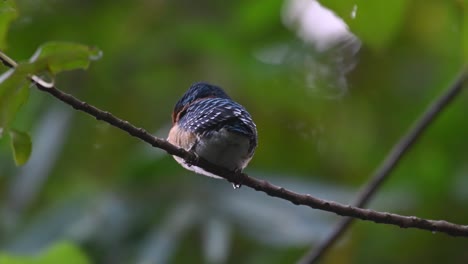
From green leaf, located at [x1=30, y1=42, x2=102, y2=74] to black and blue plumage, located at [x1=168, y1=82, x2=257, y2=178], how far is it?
778 millimetres

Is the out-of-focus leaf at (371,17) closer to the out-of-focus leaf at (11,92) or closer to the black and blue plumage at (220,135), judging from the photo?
the black and blue plumage at (220,135)

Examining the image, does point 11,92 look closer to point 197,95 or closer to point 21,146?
point 21,146

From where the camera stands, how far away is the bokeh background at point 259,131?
14.2ft

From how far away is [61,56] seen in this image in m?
1.71

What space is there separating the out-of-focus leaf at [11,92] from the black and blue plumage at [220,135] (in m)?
0.86

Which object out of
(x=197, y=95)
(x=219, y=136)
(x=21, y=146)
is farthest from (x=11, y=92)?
(x=197, y=95)

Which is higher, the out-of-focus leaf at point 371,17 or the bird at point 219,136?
the out-of-focus leaf at point 371,17

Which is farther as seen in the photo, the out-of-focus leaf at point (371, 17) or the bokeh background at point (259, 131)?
the bokeh background at point (259, 131)

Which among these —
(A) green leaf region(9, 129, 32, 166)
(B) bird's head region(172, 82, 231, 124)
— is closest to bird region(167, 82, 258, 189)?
(B) bird's head region(172, 82, 231, 124)

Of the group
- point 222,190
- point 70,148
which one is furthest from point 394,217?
point 70,148

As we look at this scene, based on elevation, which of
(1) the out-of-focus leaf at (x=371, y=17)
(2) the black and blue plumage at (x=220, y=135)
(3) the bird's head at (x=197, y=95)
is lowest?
(3) the bird's head at (x=197, y=95)

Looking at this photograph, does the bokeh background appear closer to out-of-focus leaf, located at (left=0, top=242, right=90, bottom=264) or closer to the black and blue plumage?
out-of-focus leaf, located at (left=0, top=242, right=90, bottom=264)

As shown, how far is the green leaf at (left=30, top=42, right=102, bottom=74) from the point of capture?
1683 mm

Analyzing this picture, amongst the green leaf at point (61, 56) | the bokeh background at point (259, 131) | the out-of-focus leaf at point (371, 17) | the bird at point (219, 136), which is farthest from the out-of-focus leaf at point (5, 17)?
the bokeh background at point (259, 131)
